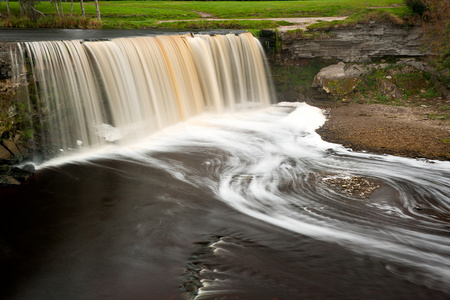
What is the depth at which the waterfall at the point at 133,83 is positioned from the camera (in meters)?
11.1

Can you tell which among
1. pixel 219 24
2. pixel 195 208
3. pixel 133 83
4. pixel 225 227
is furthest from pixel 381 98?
pixel 225 227

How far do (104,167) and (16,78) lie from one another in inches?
128

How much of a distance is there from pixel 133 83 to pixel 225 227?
733cm

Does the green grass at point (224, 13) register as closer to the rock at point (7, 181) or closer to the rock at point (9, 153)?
the rock at point (9, 153)

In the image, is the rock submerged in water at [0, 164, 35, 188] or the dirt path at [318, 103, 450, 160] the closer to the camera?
the rock submerged in water at [0, 164, 35, 188]

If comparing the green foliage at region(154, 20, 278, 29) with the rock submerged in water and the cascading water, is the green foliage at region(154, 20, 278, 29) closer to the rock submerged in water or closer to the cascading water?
the cascading water

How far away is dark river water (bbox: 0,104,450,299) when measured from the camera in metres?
5.73

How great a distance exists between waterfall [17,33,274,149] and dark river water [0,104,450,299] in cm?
115

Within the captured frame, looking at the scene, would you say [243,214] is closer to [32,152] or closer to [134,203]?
[134,203]

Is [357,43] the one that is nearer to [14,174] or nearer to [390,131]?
[390,131]

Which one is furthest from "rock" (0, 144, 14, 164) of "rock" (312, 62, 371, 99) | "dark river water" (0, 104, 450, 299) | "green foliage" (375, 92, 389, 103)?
"green foliage" (375, 92, 389, 103)

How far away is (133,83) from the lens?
42.5 ft

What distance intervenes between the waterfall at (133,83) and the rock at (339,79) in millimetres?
3010

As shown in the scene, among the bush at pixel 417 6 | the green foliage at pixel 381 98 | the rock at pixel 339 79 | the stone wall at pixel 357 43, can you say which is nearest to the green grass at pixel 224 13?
the stone wall at pixel 357 43
